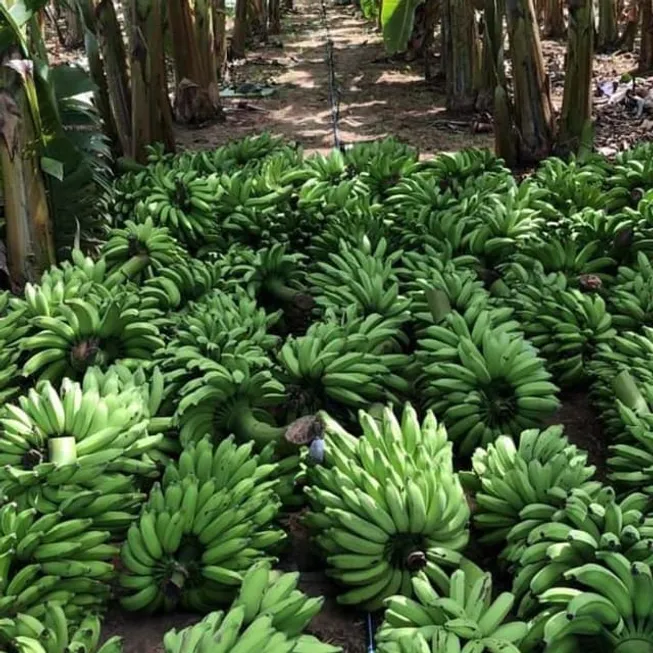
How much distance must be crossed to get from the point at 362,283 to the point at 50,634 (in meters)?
2.09

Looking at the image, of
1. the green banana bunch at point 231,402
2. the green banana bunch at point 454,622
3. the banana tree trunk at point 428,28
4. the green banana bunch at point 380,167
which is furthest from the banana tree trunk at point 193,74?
the green banana bunch at point 454,622

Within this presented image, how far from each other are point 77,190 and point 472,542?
2.85 meters

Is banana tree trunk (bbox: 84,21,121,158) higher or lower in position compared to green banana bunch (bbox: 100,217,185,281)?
higher

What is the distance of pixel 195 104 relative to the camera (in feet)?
27.8

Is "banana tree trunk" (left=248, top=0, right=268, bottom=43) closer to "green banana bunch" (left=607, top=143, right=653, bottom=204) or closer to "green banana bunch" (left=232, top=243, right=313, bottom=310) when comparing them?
"green banana bunch" (left=607, top=143, right=653, bottom=204)

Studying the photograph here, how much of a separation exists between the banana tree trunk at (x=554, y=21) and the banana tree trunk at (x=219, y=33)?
507cm

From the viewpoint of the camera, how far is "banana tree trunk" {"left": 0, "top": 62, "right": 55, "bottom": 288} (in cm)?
356

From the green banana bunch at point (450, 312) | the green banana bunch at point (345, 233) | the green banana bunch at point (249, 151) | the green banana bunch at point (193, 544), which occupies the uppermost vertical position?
the green banana bunch at point (249, 151)

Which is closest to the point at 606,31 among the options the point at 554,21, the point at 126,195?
the point at 554,21

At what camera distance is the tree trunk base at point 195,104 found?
330 inches

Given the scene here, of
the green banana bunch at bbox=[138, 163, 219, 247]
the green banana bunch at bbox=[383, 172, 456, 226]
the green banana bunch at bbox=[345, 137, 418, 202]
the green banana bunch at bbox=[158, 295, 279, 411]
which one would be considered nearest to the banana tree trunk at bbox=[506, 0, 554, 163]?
the green banana bunch at bbox=[345, 137, 418, 202]

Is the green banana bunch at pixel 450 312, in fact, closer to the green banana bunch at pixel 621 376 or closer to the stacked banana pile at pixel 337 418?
the stacked banana pile at pixel 337 418

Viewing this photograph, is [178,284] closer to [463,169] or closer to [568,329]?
[568,329]

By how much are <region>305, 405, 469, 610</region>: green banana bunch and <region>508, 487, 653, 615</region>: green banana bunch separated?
0.19m
